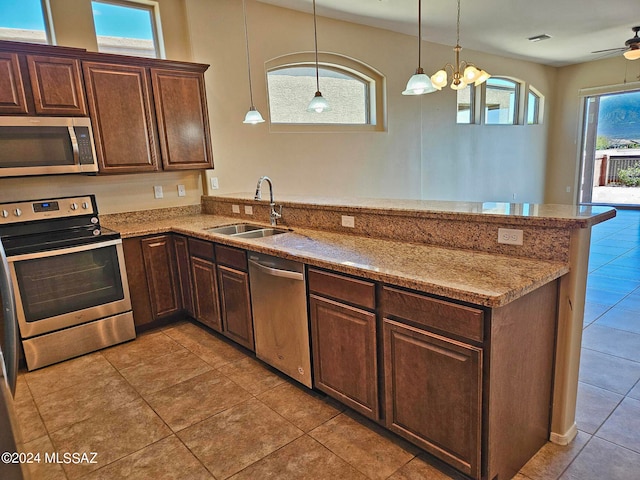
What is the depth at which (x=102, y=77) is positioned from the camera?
10.5 feet

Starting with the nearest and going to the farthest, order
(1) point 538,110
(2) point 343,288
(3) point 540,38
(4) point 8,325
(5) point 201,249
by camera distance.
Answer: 1. (4) point 8,325
2. (2) point 343,288
3. (5) point 201,249
4. (3) point 540,38
5. (1) point 538,110

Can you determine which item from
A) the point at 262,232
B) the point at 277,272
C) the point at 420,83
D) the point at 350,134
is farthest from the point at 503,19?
the point at 277,272

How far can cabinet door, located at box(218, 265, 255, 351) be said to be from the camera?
2.83m

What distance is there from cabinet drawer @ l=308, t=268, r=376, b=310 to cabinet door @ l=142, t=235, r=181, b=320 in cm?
180

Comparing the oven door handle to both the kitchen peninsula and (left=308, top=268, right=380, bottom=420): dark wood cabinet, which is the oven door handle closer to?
the kitchen peninsula

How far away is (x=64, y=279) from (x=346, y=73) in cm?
397

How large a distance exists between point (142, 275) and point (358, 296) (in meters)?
2.21

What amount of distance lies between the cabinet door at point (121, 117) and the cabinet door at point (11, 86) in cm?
44

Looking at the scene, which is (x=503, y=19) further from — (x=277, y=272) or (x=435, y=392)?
(x=435, y=392)

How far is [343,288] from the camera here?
205cm

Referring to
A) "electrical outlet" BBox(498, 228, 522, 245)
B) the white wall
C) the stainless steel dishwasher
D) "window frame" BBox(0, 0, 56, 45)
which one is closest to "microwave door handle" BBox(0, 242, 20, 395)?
the stainless steel dishwasher

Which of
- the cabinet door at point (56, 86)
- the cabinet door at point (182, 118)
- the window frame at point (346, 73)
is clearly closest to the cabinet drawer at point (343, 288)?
the cabinet door at point (182, 118)

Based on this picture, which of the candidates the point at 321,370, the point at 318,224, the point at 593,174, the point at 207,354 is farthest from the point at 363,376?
the point at 593,174

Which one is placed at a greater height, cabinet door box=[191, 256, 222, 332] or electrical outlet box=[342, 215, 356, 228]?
electrical outlet box=[342, 215, 356, 228]
